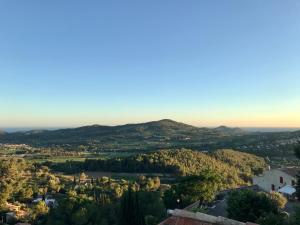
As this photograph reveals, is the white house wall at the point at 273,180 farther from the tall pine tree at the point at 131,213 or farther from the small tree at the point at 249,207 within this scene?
the tall pine tree at the point at 131,213

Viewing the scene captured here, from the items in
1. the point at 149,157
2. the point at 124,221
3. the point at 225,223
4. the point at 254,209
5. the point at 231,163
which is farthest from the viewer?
the point at 149,157

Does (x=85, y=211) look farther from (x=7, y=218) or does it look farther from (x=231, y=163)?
(x=231, y=163)

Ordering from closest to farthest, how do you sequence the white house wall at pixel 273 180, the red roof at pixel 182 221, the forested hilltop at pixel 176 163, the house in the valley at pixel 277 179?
the red roof at pixel 182 221
the house in the valley at pixel 277 179
the white house wall at pixel 273 180
the forested hilltop at pixel 176 163

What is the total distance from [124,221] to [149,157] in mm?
59316

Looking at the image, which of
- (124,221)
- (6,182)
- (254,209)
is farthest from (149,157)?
(254,209)

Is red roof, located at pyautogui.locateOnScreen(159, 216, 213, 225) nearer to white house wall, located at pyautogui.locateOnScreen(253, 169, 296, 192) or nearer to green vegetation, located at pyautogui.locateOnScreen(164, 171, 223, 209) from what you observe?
green vegetation, located at pyautogui.locateOnScreen(164, 171, 223, 209)

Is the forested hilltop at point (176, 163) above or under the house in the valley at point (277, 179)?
under

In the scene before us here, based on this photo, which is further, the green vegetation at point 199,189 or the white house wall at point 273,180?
the white house wall at point 273,180

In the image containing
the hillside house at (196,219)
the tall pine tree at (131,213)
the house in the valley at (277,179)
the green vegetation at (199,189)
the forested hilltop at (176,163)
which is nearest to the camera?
the hillside house at (196,219)

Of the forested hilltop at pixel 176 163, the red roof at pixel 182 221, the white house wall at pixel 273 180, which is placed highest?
the red roof at pixel 182 221

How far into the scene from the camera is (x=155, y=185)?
6531 cm

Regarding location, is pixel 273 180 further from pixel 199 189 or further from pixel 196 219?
pixel 196 219

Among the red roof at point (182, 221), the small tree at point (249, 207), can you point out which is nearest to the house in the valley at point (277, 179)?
the small tree at point (249, 207)

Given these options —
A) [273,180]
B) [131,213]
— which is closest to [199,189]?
[131,213]
